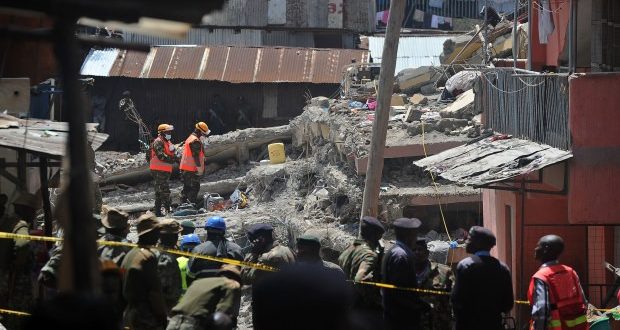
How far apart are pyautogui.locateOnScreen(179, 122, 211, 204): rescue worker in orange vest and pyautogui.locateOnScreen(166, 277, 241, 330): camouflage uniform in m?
12.7

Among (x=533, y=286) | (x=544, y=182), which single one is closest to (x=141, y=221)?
(x=533, y=286)

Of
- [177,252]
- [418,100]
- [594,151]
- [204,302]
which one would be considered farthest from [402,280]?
[418,100]

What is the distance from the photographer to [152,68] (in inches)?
1203

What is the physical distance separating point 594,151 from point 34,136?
222 inches

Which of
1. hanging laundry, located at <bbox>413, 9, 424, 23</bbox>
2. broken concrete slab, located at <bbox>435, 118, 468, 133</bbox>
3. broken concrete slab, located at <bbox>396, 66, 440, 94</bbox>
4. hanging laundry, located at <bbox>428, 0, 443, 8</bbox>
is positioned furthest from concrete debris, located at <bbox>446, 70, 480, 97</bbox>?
hanging laundry, located at <bbox>428, 0, 443, 8</bbox>

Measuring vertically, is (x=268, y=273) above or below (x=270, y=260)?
above

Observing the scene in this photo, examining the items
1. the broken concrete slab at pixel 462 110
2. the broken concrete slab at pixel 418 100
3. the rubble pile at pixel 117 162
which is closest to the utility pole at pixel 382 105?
the broken concrete slab at pixel 462 110

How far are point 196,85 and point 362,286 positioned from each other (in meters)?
22.7

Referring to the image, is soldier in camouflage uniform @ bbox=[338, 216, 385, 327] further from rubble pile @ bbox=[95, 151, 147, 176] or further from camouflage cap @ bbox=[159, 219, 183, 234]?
rubble pile @ bbox=[95, 151, 147, 176]

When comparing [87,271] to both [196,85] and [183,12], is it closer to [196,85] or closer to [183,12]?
[183,12]

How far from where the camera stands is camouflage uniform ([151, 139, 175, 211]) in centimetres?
1956

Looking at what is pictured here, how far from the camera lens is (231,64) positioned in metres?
30.6

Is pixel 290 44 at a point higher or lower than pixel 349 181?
higher

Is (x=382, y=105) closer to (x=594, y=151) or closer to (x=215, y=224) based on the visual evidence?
(x=594, y=151)
